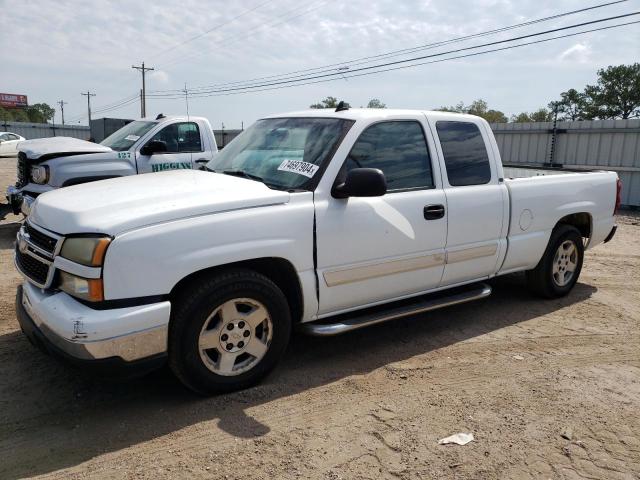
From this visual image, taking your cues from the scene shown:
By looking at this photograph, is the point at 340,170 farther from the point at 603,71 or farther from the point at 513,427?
the point at 603,71

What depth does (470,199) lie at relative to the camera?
181 inches

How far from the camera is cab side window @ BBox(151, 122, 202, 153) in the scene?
28.9 feet

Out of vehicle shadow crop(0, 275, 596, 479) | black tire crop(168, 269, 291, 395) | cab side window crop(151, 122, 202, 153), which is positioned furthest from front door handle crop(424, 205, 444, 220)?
cab side window crop(151, 122, 202, 153)

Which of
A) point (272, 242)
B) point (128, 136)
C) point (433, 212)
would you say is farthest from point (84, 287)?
point (128, 136)

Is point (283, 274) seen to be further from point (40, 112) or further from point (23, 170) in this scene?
point (40, 112)

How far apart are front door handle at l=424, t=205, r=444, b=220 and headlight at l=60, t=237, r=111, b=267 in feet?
7.89

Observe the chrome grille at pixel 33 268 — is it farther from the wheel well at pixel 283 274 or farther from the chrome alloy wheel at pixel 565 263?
the chrome alloy wheel at pixel 565 263

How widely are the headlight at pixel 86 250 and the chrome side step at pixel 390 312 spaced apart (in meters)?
1.53

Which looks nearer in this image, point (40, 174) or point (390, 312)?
point (390, 312)

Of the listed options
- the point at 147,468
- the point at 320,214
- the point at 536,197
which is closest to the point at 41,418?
the point at 147,468

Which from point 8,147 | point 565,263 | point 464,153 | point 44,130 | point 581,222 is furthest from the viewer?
point 44,130

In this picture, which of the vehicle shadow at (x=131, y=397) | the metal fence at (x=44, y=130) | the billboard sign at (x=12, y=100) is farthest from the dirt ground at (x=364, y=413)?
the billboard sign at (x=12, y=100)

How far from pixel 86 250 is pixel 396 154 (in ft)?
7.92

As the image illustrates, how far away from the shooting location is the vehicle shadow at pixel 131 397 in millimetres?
3023
